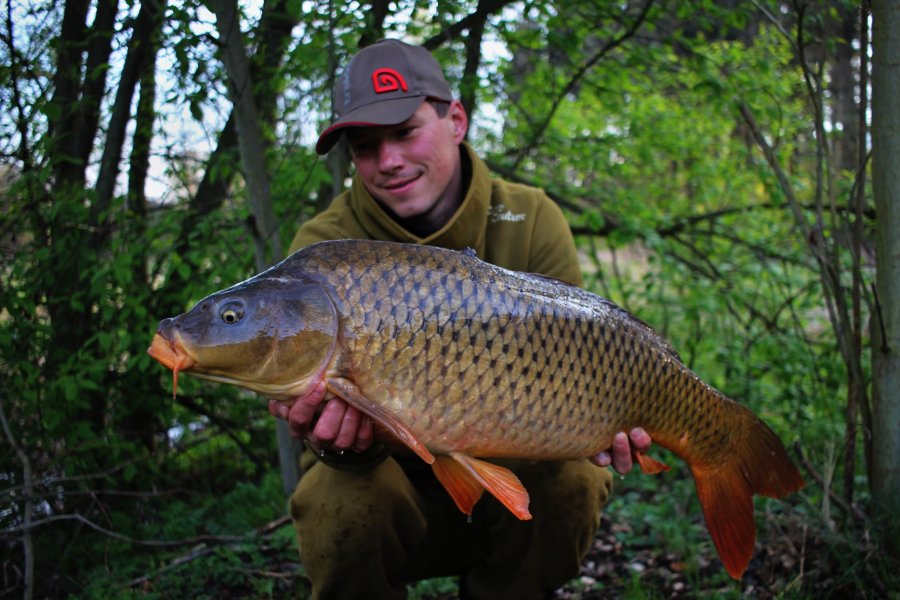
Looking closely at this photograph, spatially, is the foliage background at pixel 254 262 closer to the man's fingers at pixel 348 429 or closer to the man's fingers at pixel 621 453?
the man's fingers at pixel 621 453

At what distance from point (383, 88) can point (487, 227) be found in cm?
40

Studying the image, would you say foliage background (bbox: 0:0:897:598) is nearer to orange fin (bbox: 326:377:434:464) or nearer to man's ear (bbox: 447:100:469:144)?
man's ear (bbox: 447:100:469:144)

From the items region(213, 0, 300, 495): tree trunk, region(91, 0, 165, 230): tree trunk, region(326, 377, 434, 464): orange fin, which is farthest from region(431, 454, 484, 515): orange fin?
region(91, 0, 165, 230): tree trunk

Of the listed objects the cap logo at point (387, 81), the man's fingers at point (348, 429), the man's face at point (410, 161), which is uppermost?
the cap logo at point (387, 81)

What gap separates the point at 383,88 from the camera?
64.4 inches

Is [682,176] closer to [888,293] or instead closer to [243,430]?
[888,293]

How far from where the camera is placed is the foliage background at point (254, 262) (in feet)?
6.46

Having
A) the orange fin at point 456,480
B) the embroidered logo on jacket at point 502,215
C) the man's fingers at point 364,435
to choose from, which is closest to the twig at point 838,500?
the embroidered logo on jacket at point 502,215

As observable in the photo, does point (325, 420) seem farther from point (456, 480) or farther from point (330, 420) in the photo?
point (456, 480)

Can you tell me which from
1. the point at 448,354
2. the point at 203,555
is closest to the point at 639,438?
the point at 448,354

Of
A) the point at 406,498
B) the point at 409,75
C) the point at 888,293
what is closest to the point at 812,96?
the point at 888,293

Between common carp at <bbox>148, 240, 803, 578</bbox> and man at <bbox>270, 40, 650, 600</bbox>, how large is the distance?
136mm

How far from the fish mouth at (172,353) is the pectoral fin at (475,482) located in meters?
0.42

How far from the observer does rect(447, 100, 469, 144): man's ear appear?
70.4 inches
